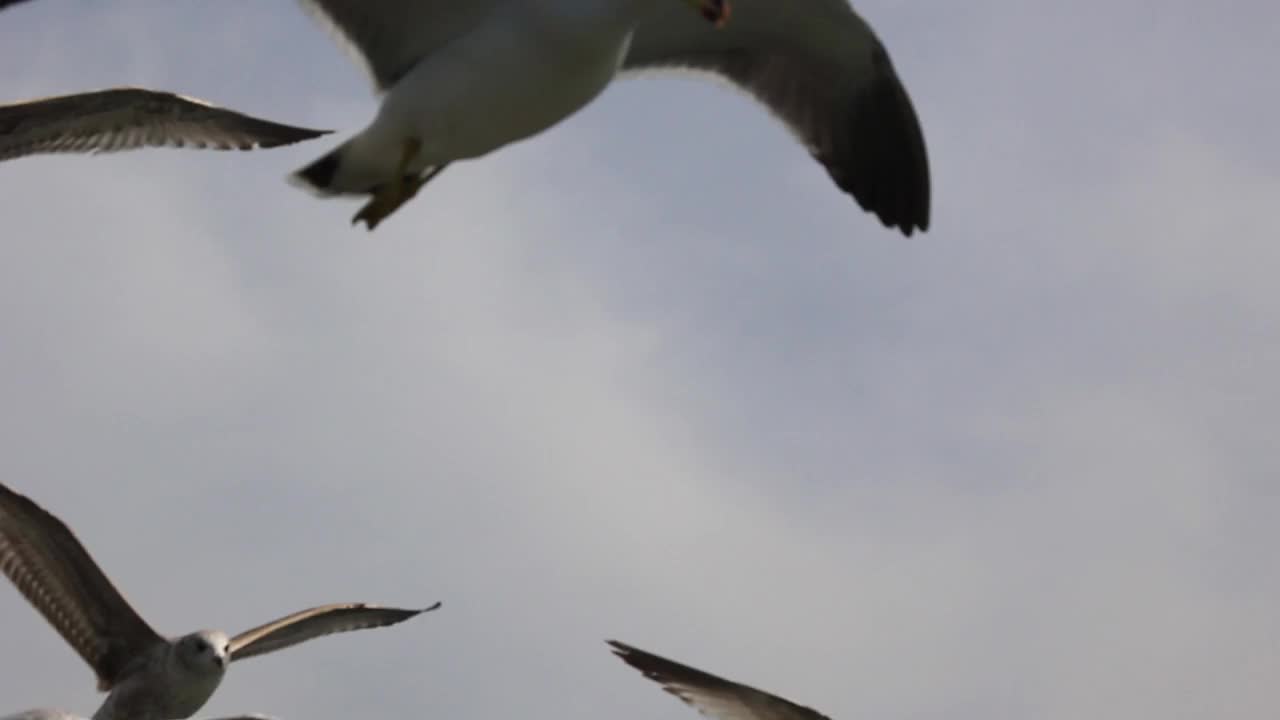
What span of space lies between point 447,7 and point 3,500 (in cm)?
536

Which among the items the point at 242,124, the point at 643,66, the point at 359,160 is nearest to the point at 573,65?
the point at 359,160

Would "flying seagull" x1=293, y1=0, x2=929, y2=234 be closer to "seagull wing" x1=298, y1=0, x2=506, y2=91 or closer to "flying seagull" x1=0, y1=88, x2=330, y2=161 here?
"seagull wing" x1=298, y1=0, x2=506, y2=91

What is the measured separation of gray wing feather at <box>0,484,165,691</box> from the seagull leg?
207 inches

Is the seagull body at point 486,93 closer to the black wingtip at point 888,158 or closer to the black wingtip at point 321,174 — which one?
the black wingtip at point 321,174

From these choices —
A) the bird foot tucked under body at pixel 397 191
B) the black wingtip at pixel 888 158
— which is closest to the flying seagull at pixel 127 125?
the black wingtip at pixel 888 158

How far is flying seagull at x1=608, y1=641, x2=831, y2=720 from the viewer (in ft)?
36.3

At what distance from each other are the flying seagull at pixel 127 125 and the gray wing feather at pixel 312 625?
315cm

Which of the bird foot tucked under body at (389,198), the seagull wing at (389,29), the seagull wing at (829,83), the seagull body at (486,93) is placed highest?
the seagull wing at (829,83)

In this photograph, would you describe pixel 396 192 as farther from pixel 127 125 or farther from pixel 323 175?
pixel 127 125

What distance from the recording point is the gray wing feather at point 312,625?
14.2 m

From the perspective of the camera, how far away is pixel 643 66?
1016cm

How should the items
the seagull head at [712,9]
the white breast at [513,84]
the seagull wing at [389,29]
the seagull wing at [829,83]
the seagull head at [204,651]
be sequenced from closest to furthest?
the white breast at [513,84]
the seagull head at [712,9]
the seagull wing at [389,29]
the seagull wing at [829,83]
the seagull head at [204,651]

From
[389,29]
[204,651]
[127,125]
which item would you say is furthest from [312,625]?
[389,29]

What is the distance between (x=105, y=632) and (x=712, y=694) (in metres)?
4.54
